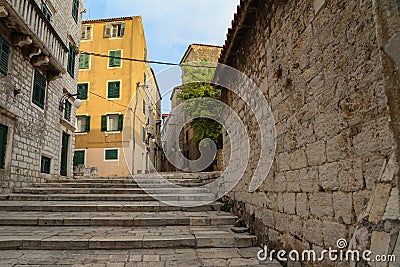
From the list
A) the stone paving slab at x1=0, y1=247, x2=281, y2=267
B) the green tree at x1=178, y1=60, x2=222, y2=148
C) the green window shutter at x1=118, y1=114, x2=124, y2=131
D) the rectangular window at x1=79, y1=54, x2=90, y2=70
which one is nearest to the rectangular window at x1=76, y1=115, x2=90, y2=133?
the green window shutter at x1=118, y1=114, x2=124, y2=131

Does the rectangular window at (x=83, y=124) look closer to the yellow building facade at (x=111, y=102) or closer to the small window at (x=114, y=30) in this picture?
the yellow building facade at (x=111, y=102)

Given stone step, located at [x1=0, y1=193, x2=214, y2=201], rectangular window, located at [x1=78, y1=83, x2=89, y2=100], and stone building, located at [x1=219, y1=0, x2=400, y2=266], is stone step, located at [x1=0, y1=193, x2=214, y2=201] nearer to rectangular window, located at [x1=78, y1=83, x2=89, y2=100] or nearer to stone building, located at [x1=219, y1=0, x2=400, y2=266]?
stone building, located at [x1=219, y1=0, x2=400, y2=266]

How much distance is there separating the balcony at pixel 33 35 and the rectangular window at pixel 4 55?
1.18 feet

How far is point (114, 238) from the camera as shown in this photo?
4.09m

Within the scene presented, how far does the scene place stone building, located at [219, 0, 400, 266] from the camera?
151 cm

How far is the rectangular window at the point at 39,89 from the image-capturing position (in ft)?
28.9

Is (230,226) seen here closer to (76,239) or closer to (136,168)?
(76,239)

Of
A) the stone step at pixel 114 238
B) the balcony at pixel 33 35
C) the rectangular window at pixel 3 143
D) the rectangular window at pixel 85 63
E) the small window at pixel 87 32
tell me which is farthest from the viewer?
the small window at pixel 87 32

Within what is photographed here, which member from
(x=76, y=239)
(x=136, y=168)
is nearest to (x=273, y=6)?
(x=76, y=239)

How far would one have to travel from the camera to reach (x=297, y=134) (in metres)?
3.04

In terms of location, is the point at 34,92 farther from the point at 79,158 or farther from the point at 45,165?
the point at 79,158

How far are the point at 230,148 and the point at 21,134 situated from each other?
5.84 m

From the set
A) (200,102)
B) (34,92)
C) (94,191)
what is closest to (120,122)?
(200,102)

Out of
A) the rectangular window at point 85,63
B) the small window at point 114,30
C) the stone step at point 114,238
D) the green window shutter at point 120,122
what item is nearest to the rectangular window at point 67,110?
the green window shutter at point 120,122
